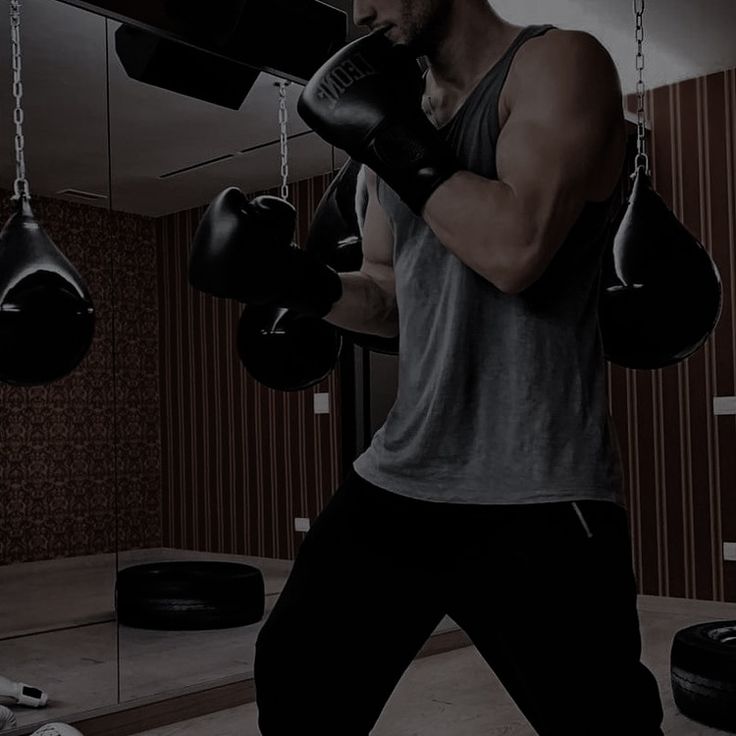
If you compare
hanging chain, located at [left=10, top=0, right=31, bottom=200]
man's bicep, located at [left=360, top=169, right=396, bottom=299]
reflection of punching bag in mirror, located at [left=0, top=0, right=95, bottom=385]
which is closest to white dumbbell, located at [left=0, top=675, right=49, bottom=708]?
reflection of punching bag in mirror, located at [left=0, top=0, right=95, bottom=385]

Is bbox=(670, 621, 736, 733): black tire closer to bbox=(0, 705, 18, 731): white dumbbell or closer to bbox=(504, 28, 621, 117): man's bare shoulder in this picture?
bbox=(0, 705, 18, 731): white dumbbell

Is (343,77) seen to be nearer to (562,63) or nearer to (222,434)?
(562,63)

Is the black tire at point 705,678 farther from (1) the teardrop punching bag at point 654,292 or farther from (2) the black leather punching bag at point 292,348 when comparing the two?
(2) the black leather punching bag at point 292,348

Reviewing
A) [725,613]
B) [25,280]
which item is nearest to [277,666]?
[25,280]

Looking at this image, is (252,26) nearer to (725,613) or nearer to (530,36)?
(530,36)

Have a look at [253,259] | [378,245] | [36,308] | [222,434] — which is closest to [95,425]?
[222,434]

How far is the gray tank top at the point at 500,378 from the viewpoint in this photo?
1.29 metres

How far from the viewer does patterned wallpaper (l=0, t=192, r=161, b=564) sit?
112 inches

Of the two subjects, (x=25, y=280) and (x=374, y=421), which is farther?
(x=374, y=421)

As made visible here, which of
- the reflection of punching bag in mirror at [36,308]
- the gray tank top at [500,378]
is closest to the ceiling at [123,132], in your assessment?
the reflection of punching bag in mirror at [36,308]

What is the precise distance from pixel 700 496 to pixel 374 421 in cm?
188

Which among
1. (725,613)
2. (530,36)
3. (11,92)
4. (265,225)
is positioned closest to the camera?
(530,36)

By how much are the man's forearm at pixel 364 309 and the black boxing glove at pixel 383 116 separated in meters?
0.29

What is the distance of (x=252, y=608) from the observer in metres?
3.54
